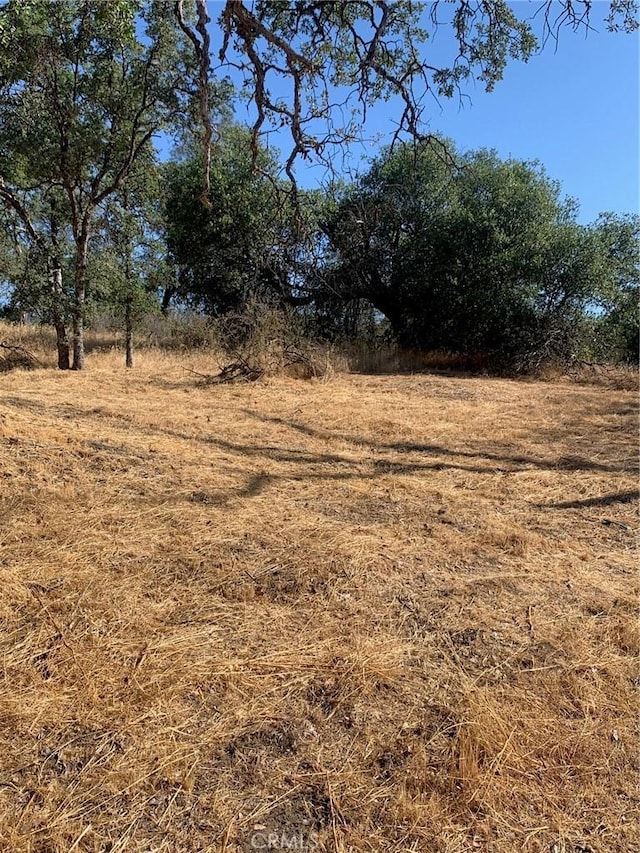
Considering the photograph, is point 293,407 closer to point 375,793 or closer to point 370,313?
point 375,793

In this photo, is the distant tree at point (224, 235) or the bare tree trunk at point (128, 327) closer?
the bare tree trunk at point (128, 327)

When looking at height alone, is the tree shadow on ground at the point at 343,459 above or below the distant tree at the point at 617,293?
below

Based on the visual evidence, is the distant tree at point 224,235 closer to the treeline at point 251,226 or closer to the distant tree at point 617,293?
the treeline at point 251,226

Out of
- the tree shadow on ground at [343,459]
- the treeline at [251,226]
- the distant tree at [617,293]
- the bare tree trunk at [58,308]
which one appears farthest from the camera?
the distant tree at [617,293]

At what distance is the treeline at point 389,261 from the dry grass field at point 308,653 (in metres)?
7.09

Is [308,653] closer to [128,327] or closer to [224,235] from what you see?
[128,327]

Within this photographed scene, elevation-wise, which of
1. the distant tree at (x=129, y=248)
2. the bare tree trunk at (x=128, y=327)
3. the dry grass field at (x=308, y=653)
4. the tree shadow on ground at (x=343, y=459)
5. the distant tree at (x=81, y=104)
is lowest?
the dry grass field at (x=308, y=653)

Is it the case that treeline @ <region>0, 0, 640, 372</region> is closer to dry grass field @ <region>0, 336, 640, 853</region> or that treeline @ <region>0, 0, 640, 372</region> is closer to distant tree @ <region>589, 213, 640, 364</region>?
distant tree @ <region>589, 213, 640, 364</region>

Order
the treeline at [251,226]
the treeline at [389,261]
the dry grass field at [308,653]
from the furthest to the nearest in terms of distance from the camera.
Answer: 1. the treeline at [389,261]
2. the treeline at [251,226]
3. the dry grass field at [308,653]

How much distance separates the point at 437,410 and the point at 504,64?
3821 mm

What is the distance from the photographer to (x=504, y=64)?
427 centimetres

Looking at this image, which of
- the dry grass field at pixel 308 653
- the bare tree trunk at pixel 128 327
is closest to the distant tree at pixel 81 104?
the bare tree trunk at pixel 128 327

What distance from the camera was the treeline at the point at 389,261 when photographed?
10297 millimetres

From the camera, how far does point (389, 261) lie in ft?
47.5
